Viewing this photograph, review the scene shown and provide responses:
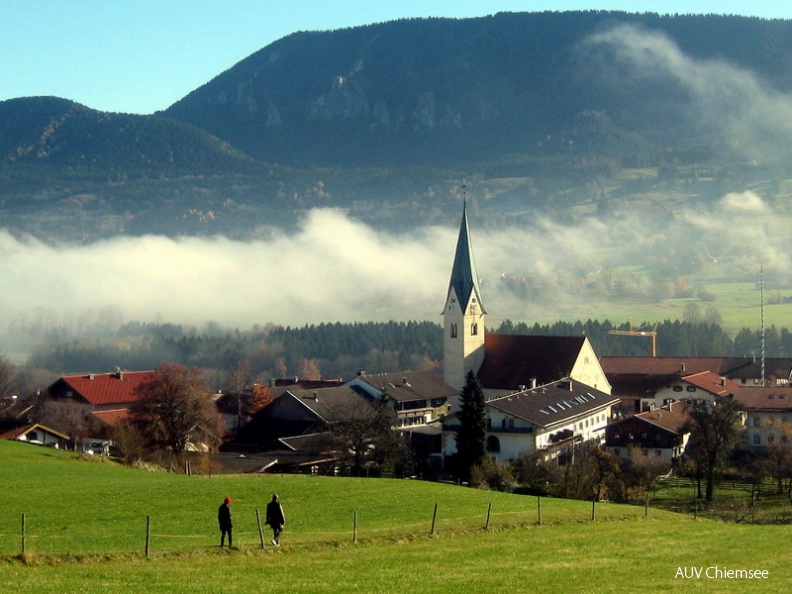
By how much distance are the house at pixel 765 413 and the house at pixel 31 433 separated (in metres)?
47.4

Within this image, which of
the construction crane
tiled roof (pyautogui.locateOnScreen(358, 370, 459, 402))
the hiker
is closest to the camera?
the hiker

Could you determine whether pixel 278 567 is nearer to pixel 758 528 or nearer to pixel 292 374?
pixel 758 528

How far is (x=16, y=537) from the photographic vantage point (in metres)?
29.2

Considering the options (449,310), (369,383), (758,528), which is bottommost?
(758,528)

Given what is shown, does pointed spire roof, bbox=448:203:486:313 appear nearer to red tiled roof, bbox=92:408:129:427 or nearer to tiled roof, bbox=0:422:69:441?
red tiled roof, bbox=92:408:129:427

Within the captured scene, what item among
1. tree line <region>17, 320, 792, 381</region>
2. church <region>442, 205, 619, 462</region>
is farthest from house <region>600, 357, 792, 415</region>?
tree line <region>17, 320, 792, 381</region>

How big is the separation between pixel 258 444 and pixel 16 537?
192 ft

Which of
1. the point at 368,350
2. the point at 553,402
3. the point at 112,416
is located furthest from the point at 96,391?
the point at 368,350

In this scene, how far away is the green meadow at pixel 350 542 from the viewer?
2528 centimetres

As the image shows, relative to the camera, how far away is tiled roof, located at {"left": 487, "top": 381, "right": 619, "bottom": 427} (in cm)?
8650

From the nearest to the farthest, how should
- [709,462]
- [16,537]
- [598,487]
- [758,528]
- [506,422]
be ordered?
[16,537] < [758,528] < [598,487] < [709,462] < [506,422]

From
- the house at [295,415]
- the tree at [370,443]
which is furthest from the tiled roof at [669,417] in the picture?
the tree at [370,443]

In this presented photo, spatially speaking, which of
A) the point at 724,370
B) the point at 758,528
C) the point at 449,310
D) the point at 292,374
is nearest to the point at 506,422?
the point at 449,310

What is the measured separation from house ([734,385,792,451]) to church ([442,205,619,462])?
36.5 ft
